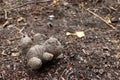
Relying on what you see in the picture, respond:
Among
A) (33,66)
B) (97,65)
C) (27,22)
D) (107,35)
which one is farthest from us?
(27,22)

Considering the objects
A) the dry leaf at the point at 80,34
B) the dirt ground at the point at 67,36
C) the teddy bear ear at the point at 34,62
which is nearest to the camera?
the teddy bear ear at the point at 34,62

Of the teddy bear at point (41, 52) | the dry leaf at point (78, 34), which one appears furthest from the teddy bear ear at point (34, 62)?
the dry leaf at point (78, 34)

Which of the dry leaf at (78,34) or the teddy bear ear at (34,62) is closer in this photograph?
the teddy bear ear at (34,62)

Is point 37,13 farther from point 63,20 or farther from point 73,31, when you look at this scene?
point 73,31

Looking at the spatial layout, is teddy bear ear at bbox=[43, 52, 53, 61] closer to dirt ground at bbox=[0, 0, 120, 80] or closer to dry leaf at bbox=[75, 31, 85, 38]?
dirt ground at bbox=[0, 0, 120, 80]

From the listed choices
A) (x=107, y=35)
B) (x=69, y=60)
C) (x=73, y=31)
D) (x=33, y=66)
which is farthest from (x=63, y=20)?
(x=33, y=66)

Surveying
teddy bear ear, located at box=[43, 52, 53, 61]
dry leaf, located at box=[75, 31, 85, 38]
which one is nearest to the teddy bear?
teddy bear ear, located at box=[43, 52, 53, 61]

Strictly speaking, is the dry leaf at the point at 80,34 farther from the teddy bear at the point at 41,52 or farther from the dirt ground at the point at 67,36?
the teddy bear at the point at 41,52

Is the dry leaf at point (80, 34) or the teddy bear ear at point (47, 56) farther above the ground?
the teddy bear ear at point (47, 56)

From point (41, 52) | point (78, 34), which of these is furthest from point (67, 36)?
point (41, 52)
